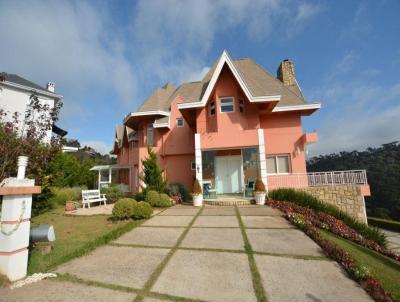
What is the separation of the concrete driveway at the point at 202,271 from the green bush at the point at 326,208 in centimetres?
476

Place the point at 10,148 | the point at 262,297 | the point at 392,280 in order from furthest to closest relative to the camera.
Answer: the point at 10,148 < the point at 392,280 < the point at 262,297

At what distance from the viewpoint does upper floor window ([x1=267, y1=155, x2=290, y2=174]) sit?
15.8 metres


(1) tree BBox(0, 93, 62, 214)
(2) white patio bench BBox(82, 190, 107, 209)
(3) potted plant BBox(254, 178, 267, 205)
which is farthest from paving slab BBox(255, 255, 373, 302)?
(2) white patio bench BBox(82, 190, 107, 209)

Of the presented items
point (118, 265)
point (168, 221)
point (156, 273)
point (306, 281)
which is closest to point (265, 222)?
point (168, 221)

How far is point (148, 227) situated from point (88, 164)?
2076 centimetres

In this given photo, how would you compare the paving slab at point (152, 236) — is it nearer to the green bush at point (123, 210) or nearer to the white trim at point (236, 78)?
the green bush at point (123, 210)

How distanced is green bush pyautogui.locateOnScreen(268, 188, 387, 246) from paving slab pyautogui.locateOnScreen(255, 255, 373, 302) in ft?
20.6

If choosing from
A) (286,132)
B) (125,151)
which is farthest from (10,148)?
(125,151)

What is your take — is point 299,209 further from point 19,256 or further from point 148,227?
point 19,256

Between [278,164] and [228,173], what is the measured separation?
3.87 meters

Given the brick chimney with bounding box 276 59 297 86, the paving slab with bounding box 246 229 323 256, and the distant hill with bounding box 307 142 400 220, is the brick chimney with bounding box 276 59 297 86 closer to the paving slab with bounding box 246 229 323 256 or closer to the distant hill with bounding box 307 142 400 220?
the paving slab with bounding box 246 229 323 256

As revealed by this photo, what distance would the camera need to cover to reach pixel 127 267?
15.5 feet

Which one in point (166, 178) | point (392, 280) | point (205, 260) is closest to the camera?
point (392, 280)

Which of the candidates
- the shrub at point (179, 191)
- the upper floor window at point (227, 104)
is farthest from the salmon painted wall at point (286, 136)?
the shrub at point (179, 191)
